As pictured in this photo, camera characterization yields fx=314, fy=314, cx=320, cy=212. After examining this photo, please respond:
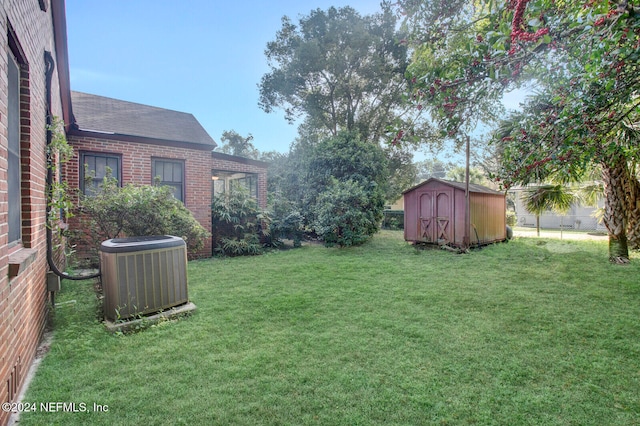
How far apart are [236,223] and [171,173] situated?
7.22 feet

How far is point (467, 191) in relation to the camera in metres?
9.27

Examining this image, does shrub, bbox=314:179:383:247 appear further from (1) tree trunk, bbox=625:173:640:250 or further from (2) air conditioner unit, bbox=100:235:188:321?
(1) tree trunk, bbox=625:173:640:250

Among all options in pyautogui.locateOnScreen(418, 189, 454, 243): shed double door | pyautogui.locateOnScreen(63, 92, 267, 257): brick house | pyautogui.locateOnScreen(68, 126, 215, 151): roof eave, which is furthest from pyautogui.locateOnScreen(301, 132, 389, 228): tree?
pyautogui.locateOnScreen(68, 126, 215, 151): roof eave

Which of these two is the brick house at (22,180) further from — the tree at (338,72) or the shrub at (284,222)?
the tree at (338,72)

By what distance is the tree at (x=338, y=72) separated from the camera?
1595 centimetres

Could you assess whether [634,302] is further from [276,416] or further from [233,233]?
[233,233]

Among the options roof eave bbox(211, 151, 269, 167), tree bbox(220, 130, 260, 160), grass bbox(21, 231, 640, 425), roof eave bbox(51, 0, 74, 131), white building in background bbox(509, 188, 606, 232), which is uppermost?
tree bbox(220, 130, 260, 160)

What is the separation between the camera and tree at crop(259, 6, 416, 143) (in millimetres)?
15953

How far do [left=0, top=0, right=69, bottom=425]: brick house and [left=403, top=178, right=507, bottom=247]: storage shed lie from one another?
373 inches

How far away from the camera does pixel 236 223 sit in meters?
9.21

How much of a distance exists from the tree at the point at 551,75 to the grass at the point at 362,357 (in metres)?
1.76

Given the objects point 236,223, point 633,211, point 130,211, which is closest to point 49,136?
point 130,211

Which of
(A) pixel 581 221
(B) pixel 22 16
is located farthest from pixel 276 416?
(A) pixel 581 221

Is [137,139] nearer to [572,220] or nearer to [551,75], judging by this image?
[551,75]
